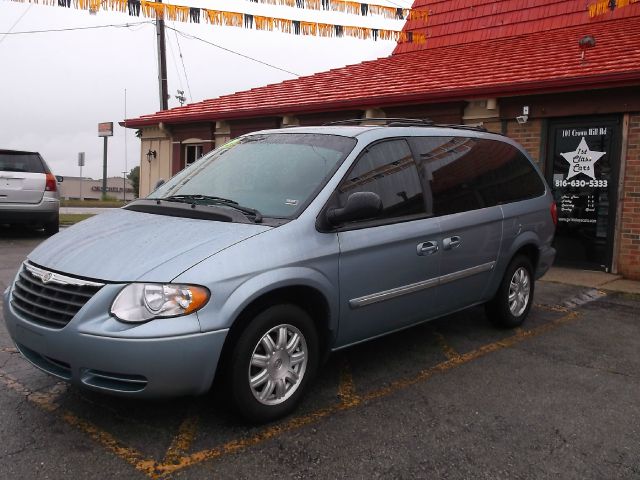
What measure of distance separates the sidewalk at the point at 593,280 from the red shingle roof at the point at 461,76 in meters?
2.62

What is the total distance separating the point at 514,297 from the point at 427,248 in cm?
165

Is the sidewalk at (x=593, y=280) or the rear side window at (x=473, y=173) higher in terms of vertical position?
the rear side window at (x=473, y=173)

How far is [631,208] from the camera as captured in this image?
8133 mm

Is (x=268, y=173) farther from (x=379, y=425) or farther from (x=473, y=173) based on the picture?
(x=473, y=173)

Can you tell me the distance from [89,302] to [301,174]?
61.2 inches

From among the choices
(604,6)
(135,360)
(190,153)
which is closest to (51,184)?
(190,153)

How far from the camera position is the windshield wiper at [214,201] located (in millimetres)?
3500

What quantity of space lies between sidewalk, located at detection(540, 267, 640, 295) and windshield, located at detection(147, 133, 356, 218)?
A: 200 inches

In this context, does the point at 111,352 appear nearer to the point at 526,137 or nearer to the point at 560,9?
the point at 526,137

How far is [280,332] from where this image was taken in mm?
3246

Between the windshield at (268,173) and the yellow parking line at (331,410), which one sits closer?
the yellow parking line at (331,410)

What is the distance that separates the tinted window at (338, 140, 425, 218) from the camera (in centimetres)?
383

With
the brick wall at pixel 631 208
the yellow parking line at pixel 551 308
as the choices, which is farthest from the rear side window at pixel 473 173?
the brick wall at pixel 631 208

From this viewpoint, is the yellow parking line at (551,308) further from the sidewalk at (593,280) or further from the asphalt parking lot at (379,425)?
the asphalt parking lot at (379,425)
